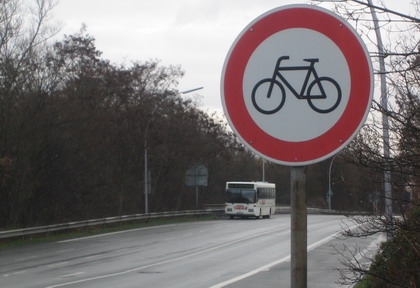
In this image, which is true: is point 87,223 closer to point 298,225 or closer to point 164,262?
point 164,262

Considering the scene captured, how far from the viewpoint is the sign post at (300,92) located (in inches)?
128

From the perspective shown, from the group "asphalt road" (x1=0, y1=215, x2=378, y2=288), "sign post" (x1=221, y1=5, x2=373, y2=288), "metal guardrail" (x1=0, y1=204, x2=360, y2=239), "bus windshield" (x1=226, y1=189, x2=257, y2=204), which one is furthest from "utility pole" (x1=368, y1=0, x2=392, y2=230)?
"bus windshield" (x1=226, y1=189, x2=257, y2=204)

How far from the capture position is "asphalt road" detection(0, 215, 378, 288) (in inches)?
705

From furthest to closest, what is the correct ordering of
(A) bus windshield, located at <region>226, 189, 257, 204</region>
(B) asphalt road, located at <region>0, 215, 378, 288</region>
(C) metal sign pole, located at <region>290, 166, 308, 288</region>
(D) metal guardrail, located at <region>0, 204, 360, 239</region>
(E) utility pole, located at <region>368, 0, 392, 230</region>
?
1. (A) bus windshield, located at <region>226, 189, 257, 204</region>
2. (D) metal guardrail, located at <region>0, 204, 360, 239</region>
3. (B) asphalt road, located at <region>0, 215, 378, 288</region>
4. (E) utility pole, located at <region>368, 0, 392, 230</region>
5. (C) metal sign pole, located at <region>290, 166, 308, 288</region>

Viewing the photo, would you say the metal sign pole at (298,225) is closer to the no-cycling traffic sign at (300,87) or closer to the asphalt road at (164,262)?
the no-cycling traffic sign at (300,87)

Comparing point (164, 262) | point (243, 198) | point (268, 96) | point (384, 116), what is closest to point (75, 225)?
point (164, 262)

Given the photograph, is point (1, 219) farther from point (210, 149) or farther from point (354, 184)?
point (354, 184)

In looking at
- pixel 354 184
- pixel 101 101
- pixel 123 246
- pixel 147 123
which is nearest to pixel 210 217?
pixel 147 123

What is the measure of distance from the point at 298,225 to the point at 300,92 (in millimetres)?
582

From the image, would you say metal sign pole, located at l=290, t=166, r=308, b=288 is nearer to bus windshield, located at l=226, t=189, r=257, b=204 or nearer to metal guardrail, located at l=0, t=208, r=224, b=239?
metal guardrail, located at l=0, t=208, r=224, b=239

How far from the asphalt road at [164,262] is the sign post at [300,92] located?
9.85 m

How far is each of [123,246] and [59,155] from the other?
12272 mm

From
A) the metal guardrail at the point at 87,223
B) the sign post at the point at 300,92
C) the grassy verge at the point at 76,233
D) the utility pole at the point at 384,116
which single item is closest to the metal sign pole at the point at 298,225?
the sign post at the point at 300,92

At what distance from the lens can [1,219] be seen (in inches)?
1501
